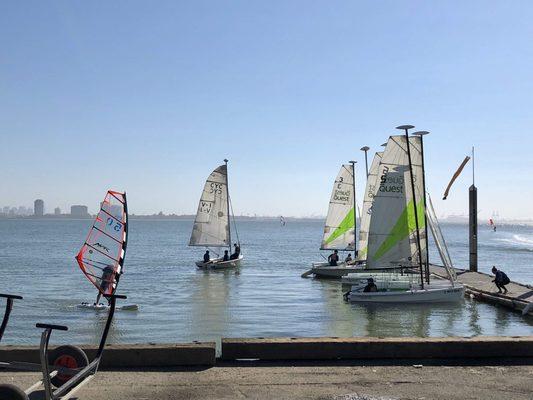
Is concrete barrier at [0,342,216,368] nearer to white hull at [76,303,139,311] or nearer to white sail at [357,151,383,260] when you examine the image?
white hull at [76,303,139,311]

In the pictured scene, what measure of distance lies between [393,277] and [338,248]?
1380 centimetres

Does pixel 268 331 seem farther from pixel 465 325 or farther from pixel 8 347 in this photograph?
pixel 8 347

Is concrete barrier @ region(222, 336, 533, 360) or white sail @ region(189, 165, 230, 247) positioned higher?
white sail @ region(189, 165, 230, 247)

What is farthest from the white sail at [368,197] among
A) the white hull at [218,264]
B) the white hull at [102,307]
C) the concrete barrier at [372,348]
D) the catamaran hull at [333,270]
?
the concrete barrier at [372,348]

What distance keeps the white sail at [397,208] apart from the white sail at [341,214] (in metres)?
15.4

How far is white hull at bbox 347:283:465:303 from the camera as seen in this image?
94.9 ft

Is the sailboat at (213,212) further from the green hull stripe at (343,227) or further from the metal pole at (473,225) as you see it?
the metal pole at (473,225)

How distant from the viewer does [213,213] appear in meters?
53.7

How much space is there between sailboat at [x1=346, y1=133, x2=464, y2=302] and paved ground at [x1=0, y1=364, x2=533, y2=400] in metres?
21.9

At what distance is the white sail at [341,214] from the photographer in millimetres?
47375

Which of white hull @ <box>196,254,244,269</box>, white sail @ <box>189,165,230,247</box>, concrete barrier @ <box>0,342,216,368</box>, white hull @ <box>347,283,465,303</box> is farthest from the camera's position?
white sail @ <box>189,165,230,247</box>

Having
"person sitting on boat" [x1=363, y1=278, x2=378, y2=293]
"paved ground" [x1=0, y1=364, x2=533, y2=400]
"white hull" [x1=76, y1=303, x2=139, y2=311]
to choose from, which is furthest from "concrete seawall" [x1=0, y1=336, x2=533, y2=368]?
"person sitting on boat" [x1=363, y1=278, x2=378, y2=293]

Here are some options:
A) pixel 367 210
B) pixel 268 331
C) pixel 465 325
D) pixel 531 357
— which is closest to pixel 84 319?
pixel 268 331

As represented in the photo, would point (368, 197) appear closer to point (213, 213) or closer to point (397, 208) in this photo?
point (397, 208)
